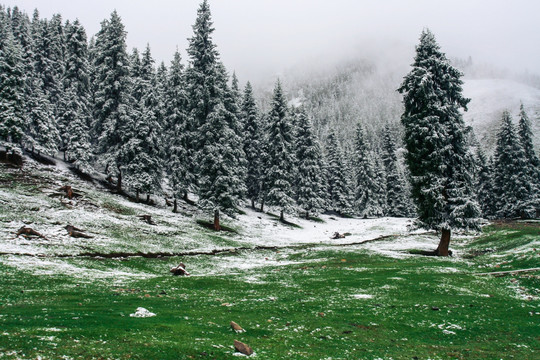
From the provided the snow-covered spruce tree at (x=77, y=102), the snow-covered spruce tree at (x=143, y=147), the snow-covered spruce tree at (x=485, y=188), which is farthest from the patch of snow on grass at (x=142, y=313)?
the snow-covered spruce tree at (x=485, y=188)

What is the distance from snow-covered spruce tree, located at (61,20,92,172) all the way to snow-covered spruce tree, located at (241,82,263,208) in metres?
26.4

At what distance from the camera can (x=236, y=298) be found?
50.4 ft

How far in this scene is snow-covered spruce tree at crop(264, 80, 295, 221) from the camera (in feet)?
194

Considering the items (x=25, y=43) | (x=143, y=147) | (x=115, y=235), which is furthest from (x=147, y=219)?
(x=25, y=43)

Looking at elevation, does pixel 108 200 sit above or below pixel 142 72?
below

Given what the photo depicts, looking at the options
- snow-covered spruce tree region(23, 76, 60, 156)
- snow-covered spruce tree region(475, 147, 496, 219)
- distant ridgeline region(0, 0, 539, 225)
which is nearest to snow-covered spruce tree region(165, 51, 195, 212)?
distant ridgeline region(0, 0, 539, 225)

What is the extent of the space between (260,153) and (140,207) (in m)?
27.3

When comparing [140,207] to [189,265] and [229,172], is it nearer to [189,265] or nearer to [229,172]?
[229,172]

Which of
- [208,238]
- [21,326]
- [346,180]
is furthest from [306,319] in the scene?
[346,180]

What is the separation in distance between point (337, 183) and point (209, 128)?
165ft

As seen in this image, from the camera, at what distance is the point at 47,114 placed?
50.0 m

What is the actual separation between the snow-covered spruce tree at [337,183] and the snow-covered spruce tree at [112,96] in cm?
5156

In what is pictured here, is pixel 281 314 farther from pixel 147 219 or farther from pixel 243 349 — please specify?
pixel 147 219

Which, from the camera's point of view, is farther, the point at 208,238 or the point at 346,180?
the point at 346,180
